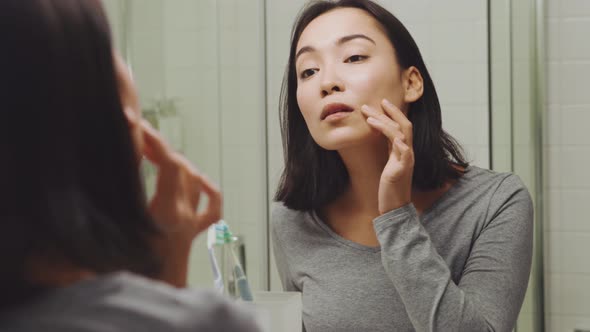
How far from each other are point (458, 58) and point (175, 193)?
4.25 feet

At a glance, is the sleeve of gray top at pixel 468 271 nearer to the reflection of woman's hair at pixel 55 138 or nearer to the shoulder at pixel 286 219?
the shoulder at pixel 286 219

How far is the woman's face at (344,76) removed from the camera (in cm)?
121

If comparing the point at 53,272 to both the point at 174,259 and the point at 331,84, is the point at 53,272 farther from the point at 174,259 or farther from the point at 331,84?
the point at 331,84

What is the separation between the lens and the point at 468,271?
3.87ft

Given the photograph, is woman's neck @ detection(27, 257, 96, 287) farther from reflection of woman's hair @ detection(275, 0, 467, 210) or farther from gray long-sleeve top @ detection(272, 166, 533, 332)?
reflection of woman's hair @ detection(275, 0, 467, 210)

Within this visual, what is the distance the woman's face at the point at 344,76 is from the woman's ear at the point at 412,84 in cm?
1

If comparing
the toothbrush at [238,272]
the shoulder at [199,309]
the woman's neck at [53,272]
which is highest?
the woman's neck at [53,272]

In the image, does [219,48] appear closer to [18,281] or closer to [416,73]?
[416,73]

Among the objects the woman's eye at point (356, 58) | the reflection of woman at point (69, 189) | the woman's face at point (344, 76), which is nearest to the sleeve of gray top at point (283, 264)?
the woman's face at point (344, 76)

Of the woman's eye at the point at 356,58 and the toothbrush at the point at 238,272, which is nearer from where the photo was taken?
the toothbrush at the point at 238,272

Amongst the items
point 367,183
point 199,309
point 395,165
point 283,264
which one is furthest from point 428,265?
point 199,309

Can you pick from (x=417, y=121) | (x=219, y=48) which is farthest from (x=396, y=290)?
(x=219, y=48)

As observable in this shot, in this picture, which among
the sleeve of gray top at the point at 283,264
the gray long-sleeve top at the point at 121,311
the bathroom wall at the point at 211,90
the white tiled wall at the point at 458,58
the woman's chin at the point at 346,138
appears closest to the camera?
the gray long-sleeve top at the point at 121,311

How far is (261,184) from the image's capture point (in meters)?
1.76
